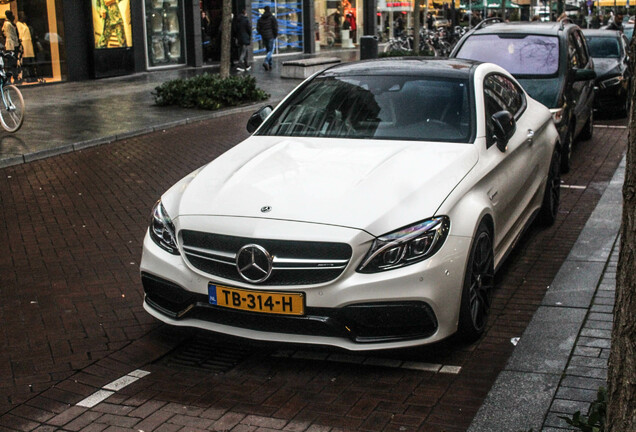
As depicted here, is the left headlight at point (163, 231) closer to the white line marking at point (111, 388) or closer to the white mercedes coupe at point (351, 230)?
the white mercedes coupe at point (351, 230)

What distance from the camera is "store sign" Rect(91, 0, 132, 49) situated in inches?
875

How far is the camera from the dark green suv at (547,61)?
32.4 feet

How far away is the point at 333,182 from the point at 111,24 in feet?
62.9

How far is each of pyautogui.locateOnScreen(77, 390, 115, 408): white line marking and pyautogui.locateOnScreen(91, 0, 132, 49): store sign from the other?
18902 millimetres

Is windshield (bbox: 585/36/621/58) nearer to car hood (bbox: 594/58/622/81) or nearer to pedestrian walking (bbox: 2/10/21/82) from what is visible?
car hood (bbox: 594/58/622/81)

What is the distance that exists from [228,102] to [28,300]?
10731 millimetres

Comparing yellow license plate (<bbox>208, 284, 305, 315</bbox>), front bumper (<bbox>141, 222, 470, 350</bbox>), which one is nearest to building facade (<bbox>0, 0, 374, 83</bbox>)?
front bumper (<bbox>141, 222, 470, 350</bbox>)

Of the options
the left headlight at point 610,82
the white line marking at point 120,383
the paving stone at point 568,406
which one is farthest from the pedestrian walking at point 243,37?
the paving stone at point 568,406

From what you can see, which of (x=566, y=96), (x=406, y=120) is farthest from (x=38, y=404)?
(x=566, y=96)

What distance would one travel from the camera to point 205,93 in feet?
53.0

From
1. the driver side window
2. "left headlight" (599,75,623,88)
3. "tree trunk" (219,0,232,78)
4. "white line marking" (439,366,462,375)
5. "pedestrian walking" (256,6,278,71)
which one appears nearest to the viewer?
"white line marking" (439,366,462,375)

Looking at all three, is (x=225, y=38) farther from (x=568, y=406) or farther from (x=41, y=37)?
(x=568, y=406)

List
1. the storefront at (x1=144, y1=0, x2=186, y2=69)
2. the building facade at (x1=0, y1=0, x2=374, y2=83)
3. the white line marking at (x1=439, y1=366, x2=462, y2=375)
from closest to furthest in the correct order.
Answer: the white line marking at (x1=439, y1=366, x2=462, y2=375)
the building facade at (x1=0, y1=0, x2=374, y2=83)
the storefront at (x1=144, y1=0, x2=186, y2=69)

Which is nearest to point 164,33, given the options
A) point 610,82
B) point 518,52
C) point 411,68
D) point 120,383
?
point 610,82
